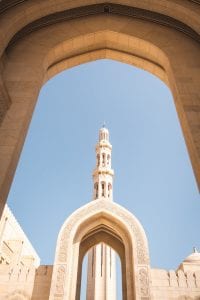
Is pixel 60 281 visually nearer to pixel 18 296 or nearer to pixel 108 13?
pixel 18 296

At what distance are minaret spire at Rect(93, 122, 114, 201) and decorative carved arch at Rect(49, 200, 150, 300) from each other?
28.3 ft

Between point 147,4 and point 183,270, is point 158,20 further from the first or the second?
point 183,270

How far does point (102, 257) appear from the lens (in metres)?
22.5

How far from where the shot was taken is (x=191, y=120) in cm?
339

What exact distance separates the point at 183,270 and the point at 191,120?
12.8 m

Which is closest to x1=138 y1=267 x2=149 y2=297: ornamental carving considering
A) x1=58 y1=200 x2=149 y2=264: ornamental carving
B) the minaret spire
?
x1=58 y1=200 x2=149 y2=264: ornamental carving

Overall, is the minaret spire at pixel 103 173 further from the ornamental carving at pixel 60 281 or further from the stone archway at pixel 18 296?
the stone archway at pixel 18 296

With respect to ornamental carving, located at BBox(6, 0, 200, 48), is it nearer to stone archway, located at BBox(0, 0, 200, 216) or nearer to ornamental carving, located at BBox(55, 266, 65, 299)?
stone archway, located at BBox(0, 0, 200, 216)

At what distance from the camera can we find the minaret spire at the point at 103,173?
24.1 metres

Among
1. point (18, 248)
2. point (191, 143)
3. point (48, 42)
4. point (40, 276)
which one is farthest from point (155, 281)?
point (48, 42)

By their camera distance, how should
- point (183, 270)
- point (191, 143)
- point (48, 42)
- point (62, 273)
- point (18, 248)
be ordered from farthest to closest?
point (18, 248) < point (183, 270) < point (62, 273) < point (48, 42) < point (191, 143)

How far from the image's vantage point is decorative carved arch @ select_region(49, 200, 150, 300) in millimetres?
11430

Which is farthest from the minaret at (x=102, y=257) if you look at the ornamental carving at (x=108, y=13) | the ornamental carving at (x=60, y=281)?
the ornamental carving at (x=108, y=13)

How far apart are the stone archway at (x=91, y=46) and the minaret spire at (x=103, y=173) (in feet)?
63.6
